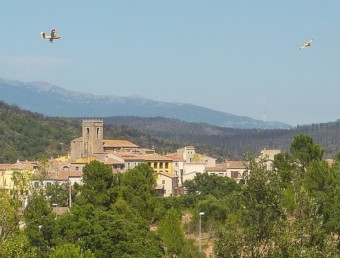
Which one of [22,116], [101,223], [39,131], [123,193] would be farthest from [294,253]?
[22,116]

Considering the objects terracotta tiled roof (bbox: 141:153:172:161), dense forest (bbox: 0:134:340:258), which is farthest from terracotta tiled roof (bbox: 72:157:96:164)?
dense forest (bbox: 0:134:340:258)

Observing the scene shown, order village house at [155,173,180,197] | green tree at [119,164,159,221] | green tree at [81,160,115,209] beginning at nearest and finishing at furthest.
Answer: green tree at [81,160,115,209] < green tree at [119,164,159,221] < village house at [155,173,180,197]

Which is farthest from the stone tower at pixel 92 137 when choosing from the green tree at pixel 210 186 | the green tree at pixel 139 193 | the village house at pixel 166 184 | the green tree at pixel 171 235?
the green tree at pixel 171 235

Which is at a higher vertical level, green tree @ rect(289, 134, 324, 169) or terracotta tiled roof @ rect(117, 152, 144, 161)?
green tree @ rect(289, 134, 324, 169)

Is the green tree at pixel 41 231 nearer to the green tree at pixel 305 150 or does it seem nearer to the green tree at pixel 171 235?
the green tree at pixel 171 235

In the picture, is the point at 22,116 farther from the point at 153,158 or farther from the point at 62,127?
the point at 153,158

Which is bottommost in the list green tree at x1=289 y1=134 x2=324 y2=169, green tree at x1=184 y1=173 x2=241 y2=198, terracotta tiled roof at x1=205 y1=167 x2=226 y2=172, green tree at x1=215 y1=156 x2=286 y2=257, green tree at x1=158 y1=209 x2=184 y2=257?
green tree at x1=158 y1=209 x2=184 y2=257

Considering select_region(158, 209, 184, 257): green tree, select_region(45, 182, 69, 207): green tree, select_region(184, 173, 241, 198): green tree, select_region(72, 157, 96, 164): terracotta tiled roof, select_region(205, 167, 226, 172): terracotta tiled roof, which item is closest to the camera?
select_region(158, 209, 184, 257): green tree

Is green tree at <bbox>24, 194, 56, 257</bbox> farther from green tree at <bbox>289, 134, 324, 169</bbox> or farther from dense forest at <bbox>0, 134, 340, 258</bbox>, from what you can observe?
green tree at <bbox>289, 134, 324, 169</bbox>

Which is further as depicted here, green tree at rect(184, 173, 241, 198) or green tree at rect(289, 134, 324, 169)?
green tree at rect(184, 173, 241, 198)

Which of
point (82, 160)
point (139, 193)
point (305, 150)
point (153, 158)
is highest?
point (305, 150)

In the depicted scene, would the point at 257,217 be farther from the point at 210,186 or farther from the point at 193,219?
the point at 210,186

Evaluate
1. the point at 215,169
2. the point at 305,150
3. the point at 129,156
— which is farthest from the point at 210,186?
the point at 305,150
